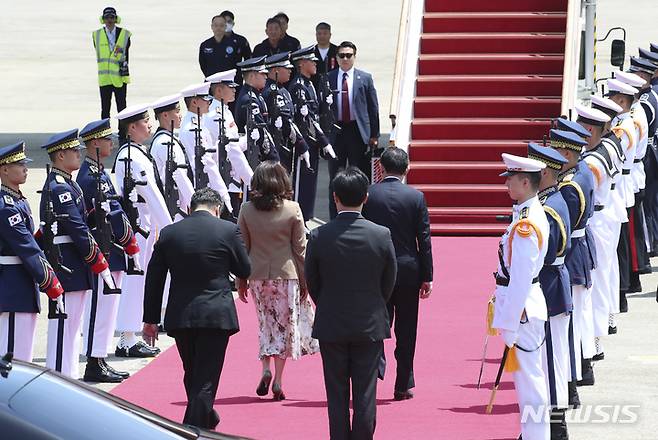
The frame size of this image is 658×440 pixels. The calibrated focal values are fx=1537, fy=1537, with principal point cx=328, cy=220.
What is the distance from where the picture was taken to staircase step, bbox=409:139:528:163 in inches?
714

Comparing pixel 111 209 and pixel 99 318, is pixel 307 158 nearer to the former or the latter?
pixel 111 209

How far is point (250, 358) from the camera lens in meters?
12.1

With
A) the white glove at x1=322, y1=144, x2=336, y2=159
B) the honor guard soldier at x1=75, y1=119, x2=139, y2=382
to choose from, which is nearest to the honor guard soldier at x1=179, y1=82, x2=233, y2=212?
the honor guard soldier at x1=75, y1=119, x2=139, y2=382

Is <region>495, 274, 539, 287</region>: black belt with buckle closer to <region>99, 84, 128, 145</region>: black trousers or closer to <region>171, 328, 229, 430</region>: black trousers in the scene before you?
<region>171, 328, 229, 430</region>: black trousers

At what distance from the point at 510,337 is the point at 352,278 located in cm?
100

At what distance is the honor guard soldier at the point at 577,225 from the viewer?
10023 mm

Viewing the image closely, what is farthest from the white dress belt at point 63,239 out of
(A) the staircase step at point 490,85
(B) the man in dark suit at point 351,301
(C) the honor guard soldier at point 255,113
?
(A) the staircase step at point 490,85

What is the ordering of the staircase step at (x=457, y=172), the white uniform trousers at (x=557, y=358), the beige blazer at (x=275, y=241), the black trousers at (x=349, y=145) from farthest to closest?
the black trousers at (x=349, y=145) < the staircase step at (x=457, y=172) < the beige blazer at (x=275, y=241) < the white uniform trousers at (x=557, y=358)

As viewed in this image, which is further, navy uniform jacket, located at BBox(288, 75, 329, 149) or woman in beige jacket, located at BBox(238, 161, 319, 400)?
navy uniform jacket, located at BBox(288, 75, 329, 149)

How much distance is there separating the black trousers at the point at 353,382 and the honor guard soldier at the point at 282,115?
7.75 metres

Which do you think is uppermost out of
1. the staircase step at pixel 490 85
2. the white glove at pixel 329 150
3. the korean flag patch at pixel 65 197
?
the staircase step at pixel 490 85

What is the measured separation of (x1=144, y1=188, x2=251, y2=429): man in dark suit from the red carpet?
0.83m

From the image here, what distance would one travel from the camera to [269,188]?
1024 cm

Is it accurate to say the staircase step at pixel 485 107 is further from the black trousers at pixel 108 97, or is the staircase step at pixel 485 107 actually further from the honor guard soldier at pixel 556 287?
the honor guard soldier at pixel 556 287
